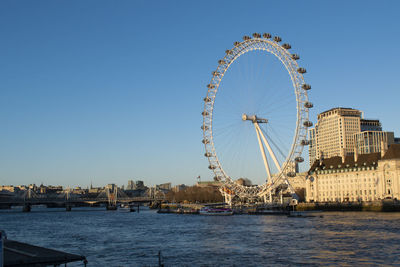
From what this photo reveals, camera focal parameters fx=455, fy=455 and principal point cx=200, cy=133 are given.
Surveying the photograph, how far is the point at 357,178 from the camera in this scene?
102 m

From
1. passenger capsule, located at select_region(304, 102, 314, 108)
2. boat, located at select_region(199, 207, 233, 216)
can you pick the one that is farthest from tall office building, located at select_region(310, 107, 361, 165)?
passenger capsule, located at select_region(304, 102, 314, 108)

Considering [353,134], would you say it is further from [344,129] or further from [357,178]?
[357,178]

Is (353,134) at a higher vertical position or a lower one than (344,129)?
lower

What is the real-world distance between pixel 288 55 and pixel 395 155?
124ft

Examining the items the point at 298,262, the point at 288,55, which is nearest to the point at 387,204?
the point at 288,55

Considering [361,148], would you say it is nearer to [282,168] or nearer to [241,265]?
[282,168]

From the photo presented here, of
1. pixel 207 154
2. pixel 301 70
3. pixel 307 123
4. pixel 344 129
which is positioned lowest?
pixel 207 154

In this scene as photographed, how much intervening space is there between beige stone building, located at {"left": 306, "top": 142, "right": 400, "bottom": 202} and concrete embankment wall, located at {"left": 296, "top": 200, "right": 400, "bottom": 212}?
23.4 ft

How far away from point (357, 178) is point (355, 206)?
12896mm

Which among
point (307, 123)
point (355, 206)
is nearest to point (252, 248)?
point (307, 123)

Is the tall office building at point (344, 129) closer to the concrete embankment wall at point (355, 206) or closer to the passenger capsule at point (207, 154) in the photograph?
the concrete embankment wall at point (355, 206)

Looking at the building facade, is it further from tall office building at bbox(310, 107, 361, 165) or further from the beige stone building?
the beige stone building

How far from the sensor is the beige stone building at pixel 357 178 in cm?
9269

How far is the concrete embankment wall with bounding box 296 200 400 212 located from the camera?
271 feet
